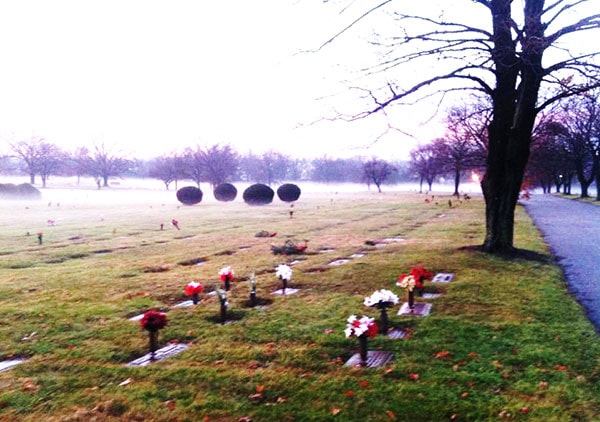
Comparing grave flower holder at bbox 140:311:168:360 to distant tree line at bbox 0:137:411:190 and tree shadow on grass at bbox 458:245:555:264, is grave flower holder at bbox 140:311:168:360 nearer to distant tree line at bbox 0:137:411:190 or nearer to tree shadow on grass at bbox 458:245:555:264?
tree shadow on grass at bbox 458:245:555:264

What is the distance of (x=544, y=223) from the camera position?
2292 centimetres

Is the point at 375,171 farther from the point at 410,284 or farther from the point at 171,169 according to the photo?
the point at 410,284

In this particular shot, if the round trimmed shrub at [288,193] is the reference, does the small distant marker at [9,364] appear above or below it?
below

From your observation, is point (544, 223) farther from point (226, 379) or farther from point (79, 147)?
point (79, 147)

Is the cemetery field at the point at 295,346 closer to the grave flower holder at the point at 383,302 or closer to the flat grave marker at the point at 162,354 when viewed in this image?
the flat grave marker at the point at 162,354

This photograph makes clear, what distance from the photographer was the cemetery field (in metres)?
4.26

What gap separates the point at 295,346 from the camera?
5.81 metres

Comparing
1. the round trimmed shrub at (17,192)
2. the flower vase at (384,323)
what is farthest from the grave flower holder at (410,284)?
the round trimmed shrub at (17,192)

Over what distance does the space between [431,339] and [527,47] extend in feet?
23.0

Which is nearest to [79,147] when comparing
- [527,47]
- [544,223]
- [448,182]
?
[544,223]

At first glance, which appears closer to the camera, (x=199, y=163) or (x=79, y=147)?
(x=199, y=163)

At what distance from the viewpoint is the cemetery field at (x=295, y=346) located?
14.0 ft

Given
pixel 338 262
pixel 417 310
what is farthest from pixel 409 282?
pixel 338 262

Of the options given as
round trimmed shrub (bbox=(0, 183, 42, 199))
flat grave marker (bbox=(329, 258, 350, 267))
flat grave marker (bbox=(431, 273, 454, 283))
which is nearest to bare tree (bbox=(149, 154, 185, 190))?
round trimmed shrub (bbox=(0, 183, 42, 199))
